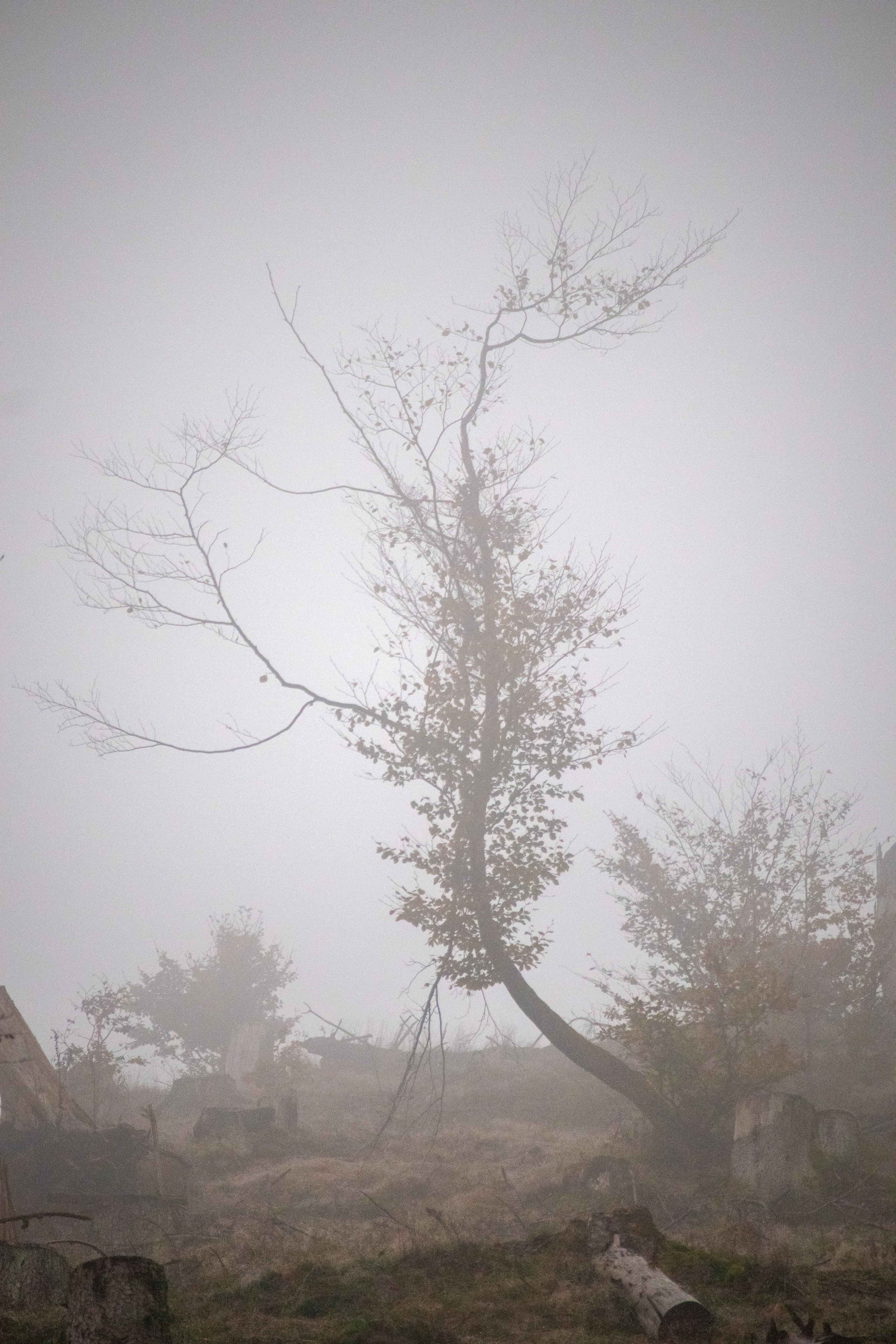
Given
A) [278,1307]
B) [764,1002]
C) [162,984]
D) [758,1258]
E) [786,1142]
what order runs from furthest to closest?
1. [162,984]
2. [764,1002]
3. [786,1142]
4. [758,1258]
5. [278,1307]

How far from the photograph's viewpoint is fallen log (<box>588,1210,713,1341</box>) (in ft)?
15.2

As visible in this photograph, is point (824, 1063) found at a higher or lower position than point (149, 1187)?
higher

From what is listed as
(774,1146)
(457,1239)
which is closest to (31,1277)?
(457,1239)

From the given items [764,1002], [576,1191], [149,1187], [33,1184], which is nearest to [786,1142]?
[764,1002]

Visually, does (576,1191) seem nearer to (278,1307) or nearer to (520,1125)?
(520,1125)

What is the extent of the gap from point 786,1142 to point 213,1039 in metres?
27.5

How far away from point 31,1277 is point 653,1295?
5.38 meters

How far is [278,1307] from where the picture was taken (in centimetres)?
530

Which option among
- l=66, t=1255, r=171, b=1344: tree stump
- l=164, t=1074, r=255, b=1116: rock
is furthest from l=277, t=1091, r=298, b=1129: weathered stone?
l=66, t=1255, r=171, b=1344: tree stump

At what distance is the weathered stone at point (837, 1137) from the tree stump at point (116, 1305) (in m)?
10.3

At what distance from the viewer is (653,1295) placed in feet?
15.8

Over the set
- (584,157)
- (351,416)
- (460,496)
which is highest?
(584,157)

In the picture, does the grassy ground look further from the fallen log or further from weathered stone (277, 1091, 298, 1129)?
weathered stone (277, 1091, 298, 1129)

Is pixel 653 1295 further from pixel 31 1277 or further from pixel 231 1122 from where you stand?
pixel 231 1122
